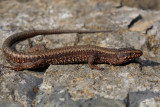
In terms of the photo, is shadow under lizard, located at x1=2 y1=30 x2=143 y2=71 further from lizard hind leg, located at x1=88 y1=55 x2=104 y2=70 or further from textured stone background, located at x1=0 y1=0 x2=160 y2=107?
textured stone background, located at x1=0 y1=0 x2=160 y2=107

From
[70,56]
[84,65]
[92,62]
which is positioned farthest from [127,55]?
[70,56]

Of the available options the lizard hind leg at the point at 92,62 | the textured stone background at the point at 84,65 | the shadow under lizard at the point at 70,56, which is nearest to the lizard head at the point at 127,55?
the shadow under lizard at the point at 70,56

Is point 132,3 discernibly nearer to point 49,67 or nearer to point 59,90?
point 49,67

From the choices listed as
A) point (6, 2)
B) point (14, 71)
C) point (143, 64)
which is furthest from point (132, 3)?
point (14, 71)

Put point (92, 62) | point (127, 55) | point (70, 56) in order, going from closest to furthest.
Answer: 1. point (127, 55)
2. point (92, 62)
3. point (70, 56)

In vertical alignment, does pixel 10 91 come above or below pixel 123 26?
below

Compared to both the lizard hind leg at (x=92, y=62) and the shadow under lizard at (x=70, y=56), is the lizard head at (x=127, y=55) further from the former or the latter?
the lizard hind leg at (x=92, y=62)

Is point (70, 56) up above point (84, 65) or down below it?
above

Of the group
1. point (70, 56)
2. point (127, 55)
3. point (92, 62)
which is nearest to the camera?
point (127, 55)

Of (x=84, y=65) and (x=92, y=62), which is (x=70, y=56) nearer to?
(x=84, y=65)
